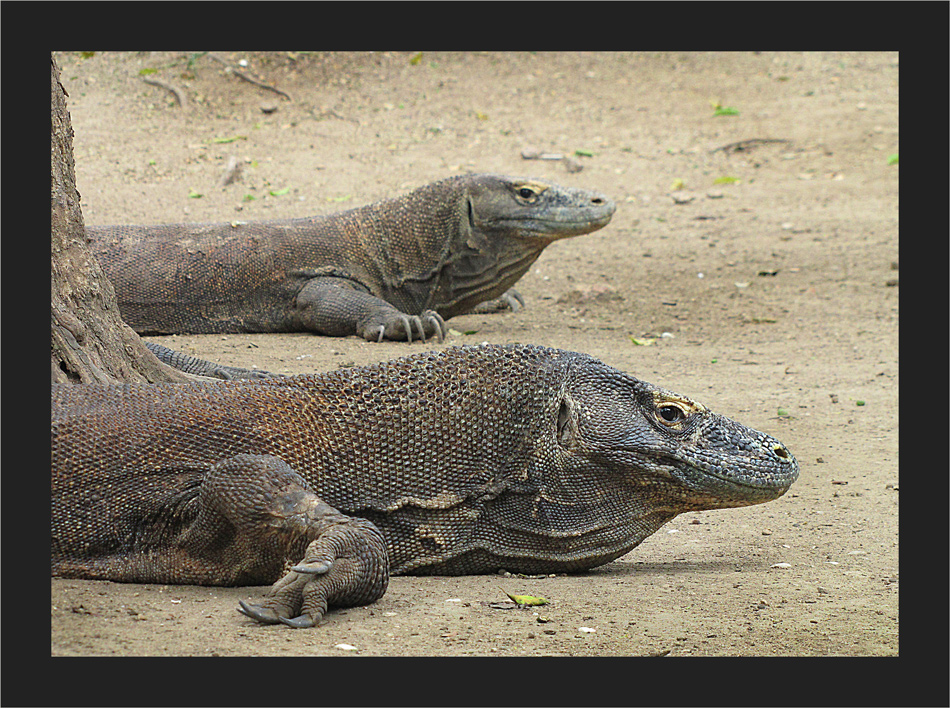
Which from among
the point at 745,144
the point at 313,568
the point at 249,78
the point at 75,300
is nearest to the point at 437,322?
the point at 75,300

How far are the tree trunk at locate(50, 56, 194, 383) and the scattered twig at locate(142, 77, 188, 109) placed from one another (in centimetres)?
927

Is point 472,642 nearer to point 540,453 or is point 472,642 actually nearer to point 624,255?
point 540,453

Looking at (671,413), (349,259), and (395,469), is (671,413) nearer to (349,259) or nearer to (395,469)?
(395,469)

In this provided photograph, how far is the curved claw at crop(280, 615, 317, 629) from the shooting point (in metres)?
3.24

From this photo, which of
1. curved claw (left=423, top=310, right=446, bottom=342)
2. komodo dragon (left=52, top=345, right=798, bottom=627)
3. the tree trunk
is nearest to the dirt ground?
komodo dragon (left=52, top=345, right=798, bottom=627)

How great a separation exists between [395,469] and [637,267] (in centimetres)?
774

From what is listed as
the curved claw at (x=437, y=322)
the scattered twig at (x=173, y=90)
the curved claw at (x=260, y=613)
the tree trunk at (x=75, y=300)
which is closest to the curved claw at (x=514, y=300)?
the curved claw at (x=437, y=322)

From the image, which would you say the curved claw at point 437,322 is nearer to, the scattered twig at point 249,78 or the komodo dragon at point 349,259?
the komodo dragon at point 349,259

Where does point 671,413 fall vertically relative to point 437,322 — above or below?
below

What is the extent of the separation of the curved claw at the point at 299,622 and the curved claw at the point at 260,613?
2 cm

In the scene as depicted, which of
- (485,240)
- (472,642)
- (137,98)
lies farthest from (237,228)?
(472,642)

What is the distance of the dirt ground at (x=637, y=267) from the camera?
344cm

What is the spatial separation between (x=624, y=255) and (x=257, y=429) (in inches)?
326

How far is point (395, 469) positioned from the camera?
387 cm
